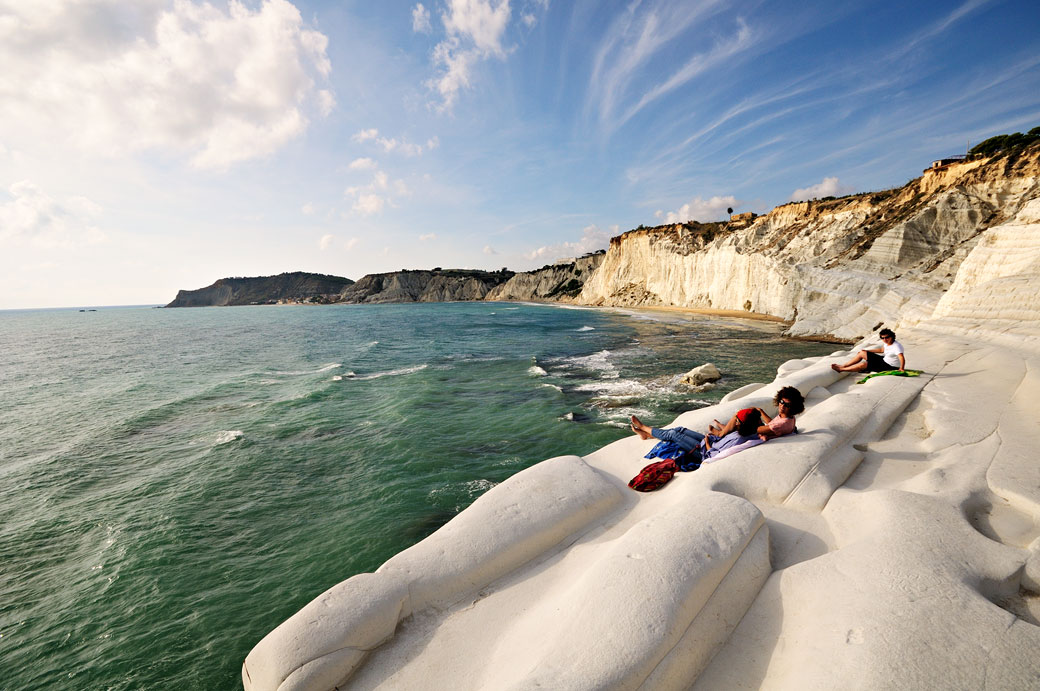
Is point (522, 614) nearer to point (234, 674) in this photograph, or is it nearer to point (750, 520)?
point (750, 520)

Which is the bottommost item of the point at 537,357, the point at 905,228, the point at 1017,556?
the point at 537,357

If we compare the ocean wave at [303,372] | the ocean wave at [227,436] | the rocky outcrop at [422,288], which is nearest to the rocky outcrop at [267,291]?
the rocky outcrop at [422,288]

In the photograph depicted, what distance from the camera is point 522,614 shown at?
159 inches

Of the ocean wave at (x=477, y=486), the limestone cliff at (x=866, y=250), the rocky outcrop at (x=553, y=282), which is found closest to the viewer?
A: the ocean wave at (x=477, y=486)

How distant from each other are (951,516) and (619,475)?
3688 mm

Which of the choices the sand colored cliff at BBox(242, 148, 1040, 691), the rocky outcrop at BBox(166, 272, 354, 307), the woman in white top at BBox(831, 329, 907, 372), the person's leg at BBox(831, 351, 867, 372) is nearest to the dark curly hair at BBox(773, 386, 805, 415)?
the sand colored cliff at BBox(242, 148, 1040, 691)

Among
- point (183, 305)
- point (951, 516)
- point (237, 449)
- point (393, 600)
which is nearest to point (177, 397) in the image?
point (237, 449)

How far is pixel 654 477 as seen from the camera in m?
6.04

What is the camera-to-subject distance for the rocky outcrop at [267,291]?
578ft

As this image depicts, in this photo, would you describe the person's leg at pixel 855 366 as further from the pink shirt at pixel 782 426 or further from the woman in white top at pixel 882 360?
the pink shirt at pixel 782 426

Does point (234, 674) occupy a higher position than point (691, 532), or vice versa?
point (691, 532)

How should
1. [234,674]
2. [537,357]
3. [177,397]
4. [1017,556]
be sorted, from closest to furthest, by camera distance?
[1017,556]
[234,674]
[177,397]
[537,357]

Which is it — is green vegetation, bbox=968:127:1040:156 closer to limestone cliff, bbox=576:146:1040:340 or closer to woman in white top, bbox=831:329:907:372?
limestone cliff, bbox=576:146:1040:340

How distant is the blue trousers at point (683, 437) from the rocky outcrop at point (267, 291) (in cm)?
17974
